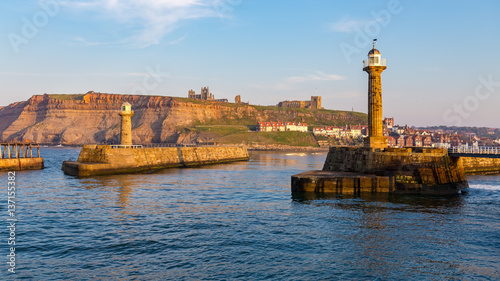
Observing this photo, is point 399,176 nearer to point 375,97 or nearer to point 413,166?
point 413,166

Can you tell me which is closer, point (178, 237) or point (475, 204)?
point (178, 237)

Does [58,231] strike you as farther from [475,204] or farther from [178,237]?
[475,204]

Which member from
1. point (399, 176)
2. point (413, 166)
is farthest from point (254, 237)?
point (413, 166)

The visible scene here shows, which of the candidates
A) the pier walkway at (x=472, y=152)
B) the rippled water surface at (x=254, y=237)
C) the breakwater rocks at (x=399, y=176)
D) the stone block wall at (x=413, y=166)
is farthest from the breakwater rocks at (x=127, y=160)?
the pier walkway at (x=472, y=152)

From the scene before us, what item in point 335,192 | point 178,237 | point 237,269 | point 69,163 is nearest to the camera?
point 237,269

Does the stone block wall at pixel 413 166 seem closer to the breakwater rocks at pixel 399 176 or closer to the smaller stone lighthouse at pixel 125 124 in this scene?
the breakwater rocks at pixel 399 176

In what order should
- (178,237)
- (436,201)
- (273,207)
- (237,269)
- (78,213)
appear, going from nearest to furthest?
(237,269)
(178,237)
(78,213)
(273,207)
(436,201)

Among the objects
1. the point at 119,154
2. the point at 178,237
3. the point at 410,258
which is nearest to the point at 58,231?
the point at 178,237

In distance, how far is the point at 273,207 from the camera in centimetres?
3014

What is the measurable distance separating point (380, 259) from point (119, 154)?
47.1 meters

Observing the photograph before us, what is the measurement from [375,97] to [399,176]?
9.46 meters

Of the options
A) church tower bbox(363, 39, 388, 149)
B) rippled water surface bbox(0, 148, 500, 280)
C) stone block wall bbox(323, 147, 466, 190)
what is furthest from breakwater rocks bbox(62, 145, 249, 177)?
church tower bbox(363, 39, 388, 149)

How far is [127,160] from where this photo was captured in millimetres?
58562

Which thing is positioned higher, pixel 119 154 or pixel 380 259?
pixel 119 154
